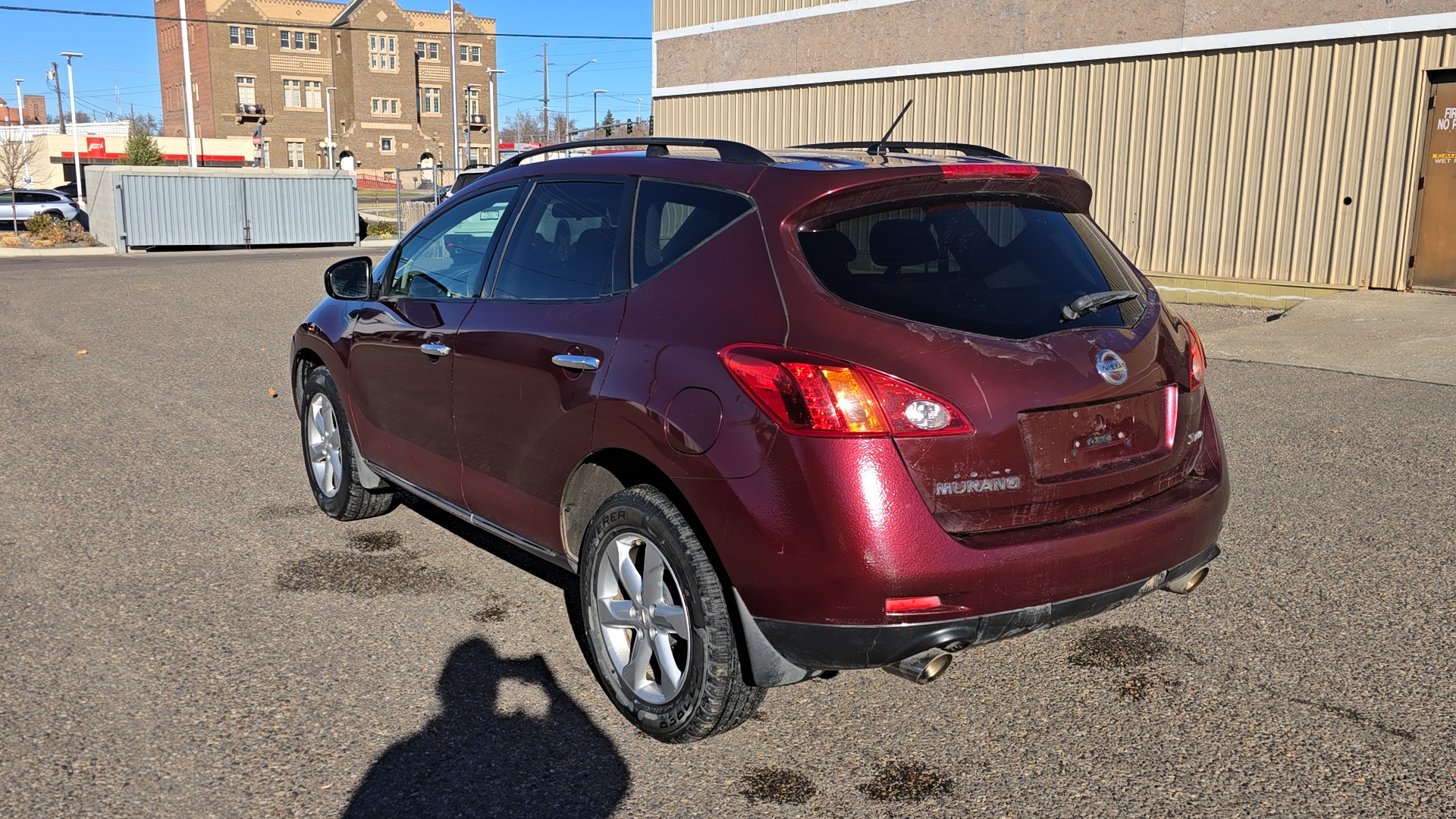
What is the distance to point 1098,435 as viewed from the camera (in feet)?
10.6

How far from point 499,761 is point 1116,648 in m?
2.12

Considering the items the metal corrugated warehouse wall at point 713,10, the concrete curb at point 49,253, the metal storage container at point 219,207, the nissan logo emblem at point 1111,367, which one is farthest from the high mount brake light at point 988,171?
the metal storage container at point 219,207

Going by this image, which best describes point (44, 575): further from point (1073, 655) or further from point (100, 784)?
point (1073, 655)

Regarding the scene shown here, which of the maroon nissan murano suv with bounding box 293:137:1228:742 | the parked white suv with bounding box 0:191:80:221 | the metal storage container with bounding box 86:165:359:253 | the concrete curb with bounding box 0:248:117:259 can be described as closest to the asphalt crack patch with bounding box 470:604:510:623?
the maroon nissan murano suv with bounding box 293:137:1228:742

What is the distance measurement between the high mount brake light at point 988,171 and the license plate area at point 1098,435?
0.75m

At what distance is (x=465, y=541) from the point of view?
5359mm

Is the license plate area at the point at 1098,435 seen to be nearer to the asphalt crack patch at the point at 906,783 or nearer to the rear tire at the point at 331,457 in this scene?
the asphalt crack patch at the point at 906,783

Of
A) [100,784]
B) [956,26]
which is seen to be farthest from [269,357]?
[956,26]

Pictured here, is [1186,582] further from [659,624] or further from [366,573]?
[366,573]

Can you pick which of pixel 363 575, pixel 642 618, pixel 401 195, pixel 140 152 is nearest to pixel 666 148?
pixel 642 618

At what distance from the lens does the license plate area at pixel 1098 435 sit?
3.13 metres

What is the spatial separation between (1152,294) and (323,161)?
93.5 metres

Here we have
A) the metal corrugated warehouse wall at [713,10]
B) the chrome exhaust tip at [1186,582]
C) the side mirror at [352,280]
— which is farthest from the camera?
the metal corrugated warehouse wall at [713,10]

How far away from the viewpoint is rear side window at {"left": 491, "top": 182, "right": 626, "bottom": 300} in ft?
12.6
